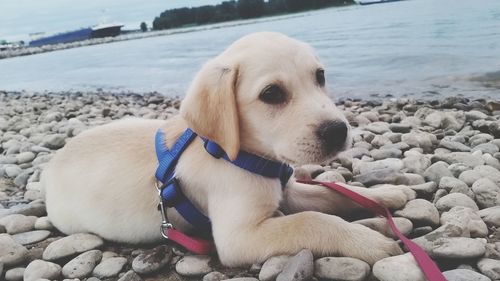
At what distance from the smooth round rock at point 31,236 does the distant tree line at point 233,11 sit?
47.5 meters

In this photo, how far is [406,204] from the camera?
2893 millimetres

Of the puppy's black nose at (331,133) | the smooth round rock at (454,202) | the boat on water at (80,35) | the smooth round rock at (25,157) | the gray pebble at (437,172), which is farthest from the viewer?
the boat on water at (80,35)

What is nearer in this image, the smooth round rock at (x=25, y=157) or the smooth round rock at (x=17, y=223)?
the smooth round rock at (x=17, y=223)

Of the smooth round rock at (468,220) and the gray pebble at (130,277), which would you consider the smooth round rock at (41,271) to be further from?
the smooth round rock at (468,220)

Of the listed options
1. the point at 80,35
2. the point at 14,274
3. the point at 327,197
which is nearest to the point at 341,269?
the point at 327,197

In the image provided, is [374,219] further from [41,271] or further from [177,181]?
[41,271]

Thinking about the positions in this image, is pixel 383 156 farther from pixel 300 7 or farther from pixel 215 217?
pixel 300 7

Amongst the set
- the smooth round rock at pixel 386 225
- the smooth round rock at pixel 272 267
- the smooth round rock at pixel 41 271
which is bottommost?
the smooth round rock at pixel 41 271

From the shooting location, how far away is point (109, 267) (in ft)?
8.96

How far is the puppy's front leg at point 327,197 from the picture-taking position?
2943mm

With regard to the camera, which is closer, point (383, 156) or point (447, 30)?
point (383, 156)

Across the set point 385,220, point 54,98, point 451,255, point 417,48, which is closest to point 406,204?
point 385,220

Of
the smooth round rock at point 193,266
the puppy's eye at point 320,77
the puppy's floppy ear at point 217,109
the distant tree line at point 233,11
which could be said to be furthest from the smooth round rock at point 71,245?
the distant tree line at point 233,11

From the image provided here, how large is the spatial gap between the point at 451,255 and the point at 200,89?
4.86 feet
